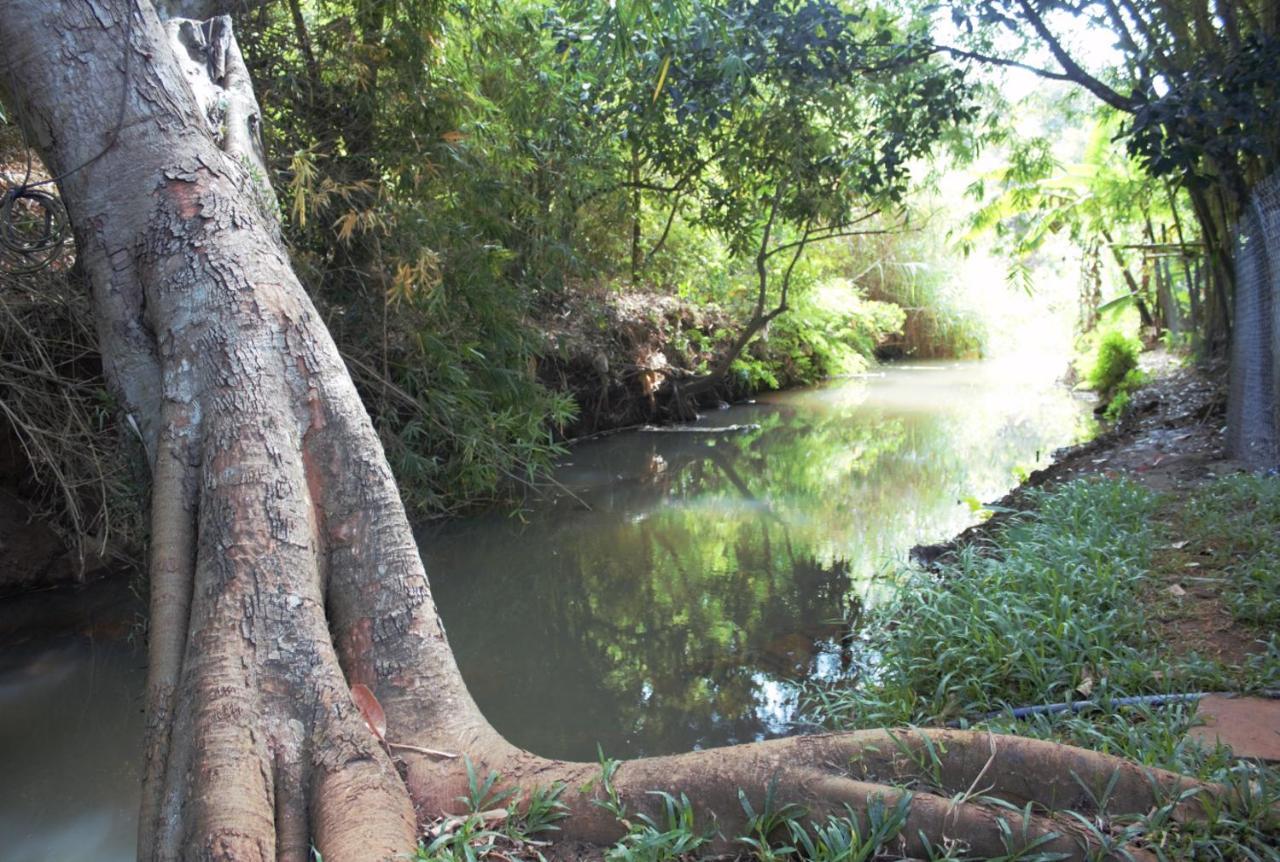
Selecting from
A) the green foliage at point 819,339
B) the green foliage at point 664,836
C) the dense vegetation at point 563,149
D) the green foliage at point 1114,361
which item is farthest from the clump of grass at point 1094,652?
the green foliage at point 819,339

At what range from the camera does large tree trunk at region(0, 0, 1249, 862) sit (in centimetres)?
223

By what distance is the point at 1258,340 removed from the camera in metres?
5.82

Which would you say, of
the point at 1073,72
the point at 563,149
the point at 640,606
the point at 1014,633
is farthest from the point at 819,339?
the point at 1014,633

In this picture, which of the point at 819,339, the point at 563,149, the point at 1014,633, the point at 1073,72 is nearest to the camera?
the point at 1014,633

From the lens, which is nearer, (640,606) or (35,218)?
(35,218)

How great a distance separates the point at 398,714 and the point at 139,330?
158 centimetres

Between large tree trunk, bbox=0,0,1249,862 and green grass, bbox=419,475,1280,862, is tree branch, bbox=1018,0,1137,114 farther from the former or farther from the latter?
large tree trunk, bbox=0,0,1249,862

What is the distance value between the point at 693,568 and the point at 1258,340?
13.1 feet

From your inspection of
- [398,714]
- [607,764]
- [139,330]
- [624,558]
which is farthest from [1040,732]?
[624,558]

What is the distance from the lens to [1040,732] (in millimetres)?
2895

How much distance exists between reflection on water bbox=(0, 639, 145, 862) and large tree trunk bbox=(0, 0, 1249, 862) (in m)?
1.54

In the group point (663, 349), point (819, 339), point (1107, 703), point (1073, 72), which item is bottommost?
point (1107, 703)

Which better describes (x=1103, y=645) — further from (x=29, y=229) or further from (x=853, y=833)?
(x=29, y=229)

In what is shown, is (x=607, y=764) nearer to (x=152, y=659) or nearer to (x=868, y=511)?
(x=152, y=659)
